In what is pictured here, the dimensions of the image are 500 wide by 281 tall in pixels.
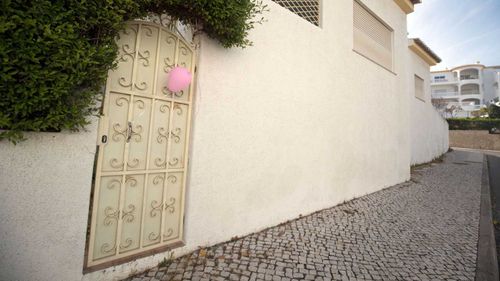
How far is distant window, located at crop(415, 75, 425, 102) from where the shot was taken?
41.0 feet

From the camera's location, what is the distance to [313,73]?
4594mm

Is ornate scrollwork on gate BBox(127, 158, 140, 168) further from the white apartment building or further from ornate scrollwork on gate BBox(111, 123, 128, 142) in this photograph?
the white apartment building

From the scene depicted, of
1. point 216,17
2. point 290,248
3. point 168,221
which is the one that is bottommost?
point 290,248

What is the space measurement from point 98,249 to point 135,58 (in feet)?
6.93

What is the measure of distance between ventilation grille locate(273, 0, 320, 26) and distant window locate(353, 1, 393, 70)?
A: 164 centimetres

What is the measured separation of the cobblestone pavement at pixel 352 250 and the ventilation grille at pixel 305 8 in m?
4.12

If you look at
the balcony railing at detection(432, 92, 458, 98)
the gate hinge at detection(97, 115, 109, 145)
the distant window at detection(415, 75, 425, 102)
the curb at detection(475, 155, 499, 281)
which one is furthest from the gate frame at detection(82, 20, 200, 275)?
the balcony railing at detection(432, 92, 458, 98)

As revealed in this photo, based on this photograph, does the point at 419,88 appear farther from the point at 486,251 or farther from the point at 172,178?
the point at 172,178

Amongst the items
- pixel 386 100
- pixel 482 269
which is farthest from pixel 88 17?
pixel 386 100

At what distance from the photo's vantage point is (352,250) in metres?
3.19

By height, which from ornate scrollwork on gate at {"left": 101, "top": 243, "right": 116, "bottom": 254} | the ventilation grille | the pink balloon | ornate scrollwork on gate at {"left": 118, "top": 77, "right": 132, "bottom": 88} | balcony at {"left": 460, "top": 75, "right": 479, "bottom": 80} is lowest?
ornate scrollwork on gate at {"left": 101, "top": 243, "right": 116, "bottom": 254}

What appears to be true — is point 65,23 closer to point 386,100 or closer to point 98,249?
point 98,249

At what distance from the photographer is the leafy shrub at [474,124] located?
25.8 metres

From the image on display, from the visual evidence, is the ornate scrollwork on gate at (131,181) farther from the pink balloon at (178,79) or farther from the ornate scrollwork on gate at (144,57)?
the ornate scrollwork on gate at (144,57)
